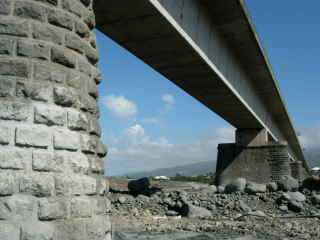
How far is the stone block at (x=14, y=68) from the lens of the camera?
17.3 feet

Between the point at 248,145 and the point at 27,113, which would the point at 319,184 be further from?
the point at 27,113

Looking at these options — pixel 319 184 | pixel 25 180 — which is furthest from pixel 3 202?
pixel 319 184

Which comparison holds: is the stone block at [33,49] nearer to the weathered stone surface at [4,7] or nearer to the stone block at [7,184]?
the weathered stone surface at [4,7]

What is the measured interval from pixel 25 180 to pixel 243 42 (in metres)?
13.5

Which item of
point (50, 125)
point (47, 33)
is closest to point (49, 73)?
point (47, 33)

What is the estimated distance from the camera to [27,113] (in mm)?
5289

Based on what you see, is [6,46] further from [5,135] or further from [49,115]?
[5,135]

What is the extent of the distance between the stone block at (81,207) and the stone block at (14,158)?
0.80m

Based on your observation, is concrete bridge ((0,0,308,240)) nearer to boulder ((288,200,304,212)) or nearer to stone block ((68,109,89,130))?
stone block ((68,109,89,130))

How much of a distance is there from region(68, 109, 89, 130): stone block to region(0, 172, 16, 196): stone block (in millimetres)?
1049

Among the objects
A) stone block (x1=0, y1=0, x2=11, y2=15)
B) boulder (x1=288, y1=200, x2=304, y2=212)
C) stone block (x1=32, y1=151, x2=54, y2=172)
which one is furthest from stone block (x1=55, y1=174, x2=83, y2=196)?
boulder (x1=288, y1=200, x2=304, y2=212)

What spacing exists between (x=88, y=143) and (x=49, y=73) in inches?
43.9

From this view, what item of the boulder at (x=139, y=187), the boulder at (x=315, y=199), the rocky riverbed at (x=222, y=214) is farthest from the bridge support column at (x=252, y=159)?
the boulder at (x=315, y=199)

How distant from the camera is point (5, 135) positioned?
5121mm
